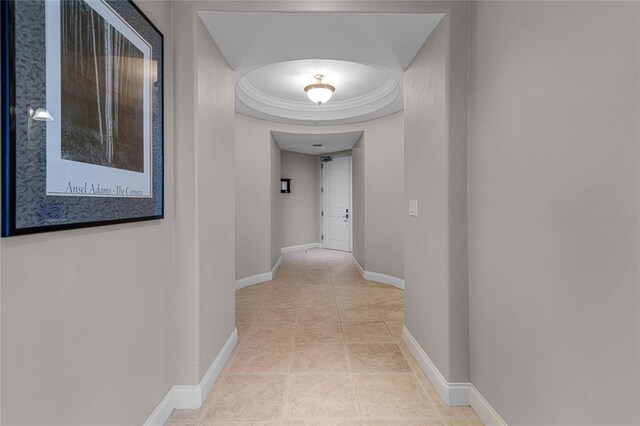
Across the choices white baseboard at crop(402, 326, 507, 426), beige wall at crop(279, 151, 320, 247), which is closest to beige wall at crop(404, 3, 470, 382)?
white baseboard at crop(402, 326, 507, 426)

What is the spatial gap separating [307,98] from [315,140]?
1295 mm

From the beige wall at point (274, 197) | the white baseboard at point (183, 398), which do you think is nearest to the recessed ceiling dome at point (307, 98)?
the beige wall at point (274, 197)

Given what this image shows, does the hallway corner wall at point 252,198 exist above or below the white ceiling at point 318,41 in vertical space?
below

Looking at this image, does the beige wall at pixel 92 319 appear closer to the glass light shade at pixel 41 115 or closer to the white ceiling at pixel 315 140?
the glass light shade at pixel 41 115

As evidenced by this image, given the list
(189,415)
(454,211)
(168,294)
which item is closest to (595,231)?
(454,211)

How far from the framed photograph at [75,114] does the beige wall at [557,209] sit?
179cm

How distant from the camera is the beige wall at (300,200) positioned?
7.05m

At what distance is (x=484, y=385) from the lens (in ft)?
5.49

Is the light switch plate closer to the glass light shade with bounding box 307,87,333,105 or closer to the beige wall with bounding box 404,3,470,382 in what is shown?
the beige wall with bounding box 404,3,470,382

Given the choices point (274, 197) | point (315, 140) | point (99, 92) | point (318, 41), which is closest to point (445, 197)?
point (318, 41)

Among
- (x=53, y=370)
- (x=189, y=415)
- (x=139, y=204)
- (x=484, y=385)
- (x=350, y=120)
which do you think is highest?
(x=350, y=120)

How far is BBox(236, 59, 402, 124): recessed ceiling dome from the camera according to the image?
3324mm

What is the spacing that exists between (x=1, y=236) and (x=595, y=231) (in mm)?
1841

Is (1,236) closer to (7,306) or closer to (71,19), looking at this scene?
(7,306)
